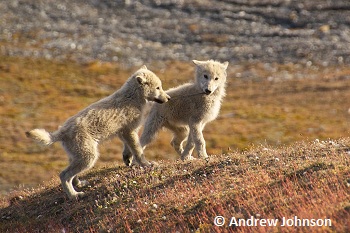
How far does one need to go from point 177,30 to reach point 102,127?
86.2 meters

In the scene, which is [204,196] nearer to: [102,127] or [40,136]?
[102,127]

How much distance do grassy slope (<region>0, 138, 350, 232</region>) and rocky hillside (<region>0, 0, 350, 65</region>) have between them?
68021mm

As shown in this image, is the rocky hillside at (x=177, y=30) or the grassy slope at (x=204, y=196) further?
the rocky hillside at (x=177, y=30)

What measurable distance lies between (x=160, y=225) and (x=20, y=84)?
58.2 meters

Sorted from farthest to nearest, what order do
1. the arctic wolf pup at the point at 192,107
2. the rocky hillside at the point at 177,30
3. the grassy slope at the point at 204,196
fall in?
the rocky hillside at the point at 177,30 < the arctic wolf pup at the point at 192,107 < the grassy slope at the point at 204,196

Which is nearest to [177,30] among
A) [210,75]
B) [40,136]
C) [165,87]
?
[165,87]

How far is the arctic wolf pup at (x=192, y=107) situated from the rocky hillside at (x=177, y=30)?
65402 millimetres

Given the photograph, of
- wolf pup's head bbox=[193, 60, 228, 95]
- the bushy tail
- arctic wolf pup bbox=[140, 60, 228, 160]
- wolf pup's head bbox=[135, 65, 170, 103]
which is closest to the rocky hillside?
arctic wolf pup bbox=[140, 60, 228, 160]

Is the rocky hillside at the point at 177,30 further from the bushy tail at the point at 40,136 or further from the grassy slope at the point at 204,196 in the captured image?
the bushy tail at the point at 40,136

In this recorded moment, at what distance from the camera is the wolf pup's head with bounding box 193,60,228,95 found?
17016mm

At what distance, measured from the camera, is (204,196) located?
12.5 m

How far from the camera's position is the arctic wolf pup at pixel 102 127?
1452 cm

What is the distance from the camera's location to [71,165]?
14516 millimetres

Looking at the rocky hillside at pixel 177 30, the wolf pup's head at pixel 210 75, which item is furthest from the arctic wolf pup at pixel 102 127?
the rocky hillside at pixel 177 30
